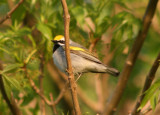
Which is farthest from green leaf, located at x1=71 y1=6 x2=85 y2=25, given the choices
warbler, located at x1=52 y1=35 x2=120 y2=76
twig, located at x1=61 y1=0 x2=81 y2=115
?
twig, located at x1=61 y1=0 x2=81 y2=115

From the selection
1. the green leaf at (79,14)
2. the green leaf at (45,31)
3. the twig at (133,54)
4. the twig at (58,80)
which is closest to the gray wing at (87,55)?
the twig at (133,54)

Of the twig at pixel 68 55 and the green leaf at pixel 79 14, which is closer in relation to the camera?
the twig at pixel 68 55

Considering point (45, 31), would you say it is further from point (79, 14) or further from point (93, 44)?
point (93, 44)

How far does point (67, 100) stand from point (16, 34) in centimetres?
243

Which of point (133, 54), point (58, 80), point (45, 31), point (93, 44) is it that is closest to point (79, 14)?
point (45, 31)

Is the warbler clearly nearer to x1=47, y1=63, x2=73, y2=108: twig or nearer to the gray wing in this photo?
the gray wing

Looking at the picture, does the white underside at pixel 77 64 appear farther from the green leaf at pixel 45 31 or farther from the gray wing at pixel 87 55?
the green leaf at pixel 45 31

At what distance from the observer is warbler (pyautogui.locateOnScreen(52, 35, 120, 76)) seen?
171 inches

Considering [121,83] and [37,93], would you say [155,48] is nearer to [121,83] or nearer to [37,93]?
[121,83]

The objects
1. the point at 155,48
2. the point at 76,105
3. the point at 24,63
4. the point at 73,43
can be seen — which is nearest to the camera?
the point at 76,105

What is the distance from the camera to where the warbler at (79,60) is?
4.36 m

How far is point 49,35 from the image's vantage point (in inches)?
143

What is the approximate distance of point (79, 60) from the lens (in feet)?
15.0

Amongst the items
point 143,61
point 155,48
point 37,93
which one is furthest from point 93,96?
point 37,93
